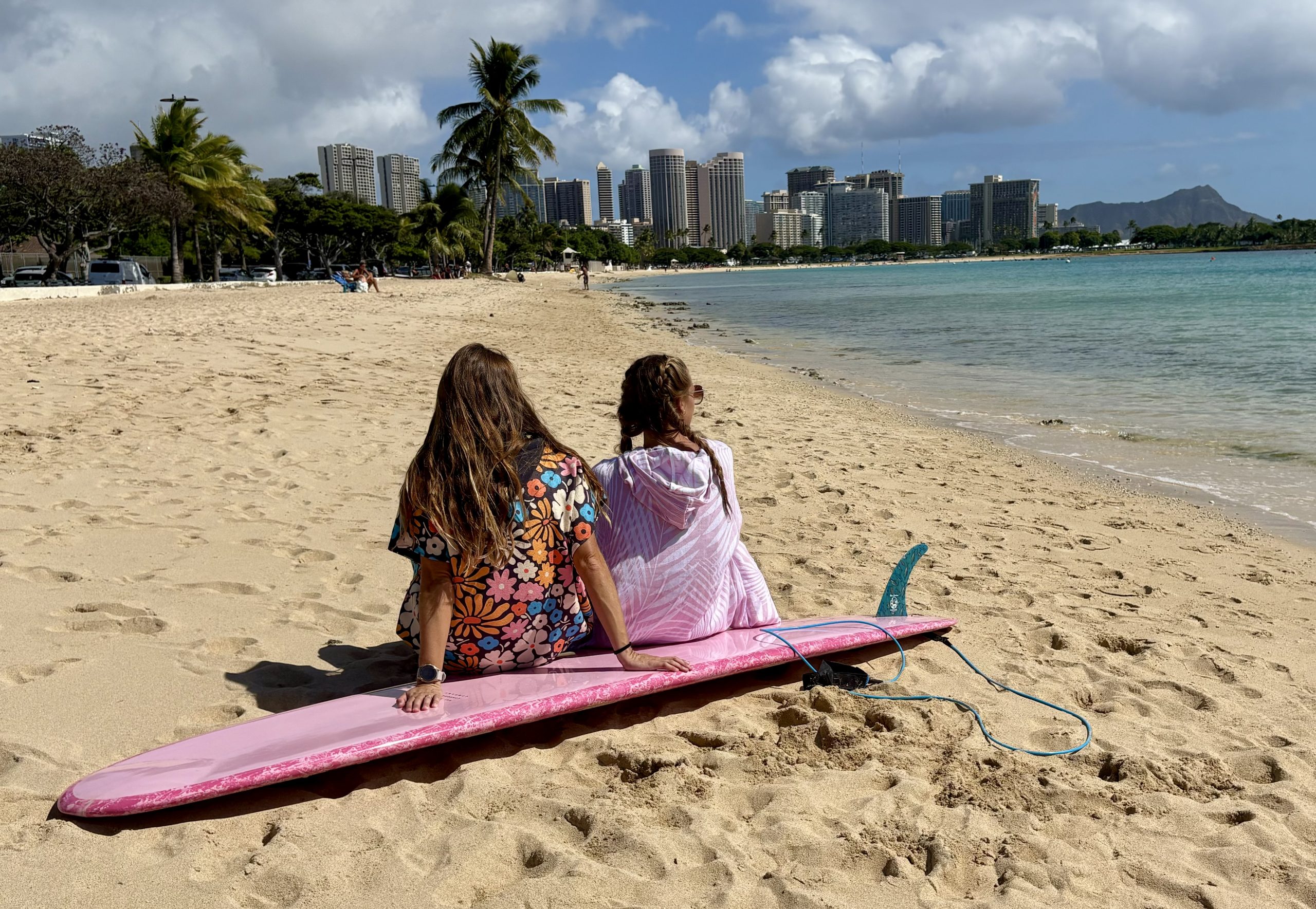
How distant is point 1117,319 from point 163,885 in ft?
83.9

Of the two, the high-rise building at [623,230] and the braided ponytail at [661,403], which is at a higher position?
the high-rise building at [623,230]

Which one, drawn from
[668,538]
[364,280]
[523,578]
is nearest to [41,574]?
[523,578]

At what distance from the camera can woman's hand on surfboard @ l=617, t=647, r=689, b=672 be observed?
9.36 feet

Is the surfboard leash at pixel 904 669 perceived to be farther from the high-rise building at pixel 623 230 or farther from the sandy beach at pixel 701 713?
the high-rise building at pixel 623 230

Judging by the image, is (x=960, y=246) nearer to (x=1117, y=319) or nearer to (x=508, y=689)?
(x=1117, y=319)

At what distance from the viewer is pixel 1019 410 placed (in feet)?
33.3

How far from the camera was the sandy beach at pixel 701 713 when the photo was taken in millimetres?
2107

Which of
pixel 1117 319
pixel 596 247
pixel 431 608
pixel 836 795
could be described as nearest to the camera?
pixel 836 795

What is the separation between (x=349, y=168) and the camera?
129250mm

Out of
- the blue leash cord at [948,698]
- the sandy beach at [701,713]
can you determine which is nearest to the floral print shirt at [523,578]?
the sandy beach at [701,713]

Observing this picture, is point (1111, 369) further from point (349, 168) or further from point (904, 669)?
point (349, 168)

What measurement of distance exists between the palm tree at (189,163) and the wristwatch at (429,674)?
35511mm

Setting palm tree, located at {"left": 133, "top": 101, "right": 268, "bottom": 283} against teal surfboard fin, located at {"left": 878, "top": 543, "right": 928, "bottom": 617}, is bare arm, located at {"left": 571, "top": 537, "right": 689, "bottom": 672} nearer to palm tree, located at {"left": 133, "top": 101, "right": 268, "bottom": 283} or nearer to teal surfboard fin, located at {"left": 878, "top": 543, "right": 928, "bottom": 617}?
teal surfboard fin, located at {"left": 878, "top": 543, "right": 928, "bottom": 617}

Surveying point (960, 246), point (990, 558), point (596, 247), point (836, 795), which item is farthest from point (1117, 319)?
point (960, 246)
